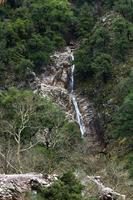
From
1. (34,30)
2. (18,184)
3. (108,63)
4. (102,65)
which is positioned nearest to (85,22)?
(34,30)

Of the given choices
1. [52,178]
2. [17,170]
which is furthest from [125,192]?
[52,178]

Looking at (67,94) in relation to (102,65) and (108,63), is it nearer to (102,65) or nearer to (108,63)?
(102,65)

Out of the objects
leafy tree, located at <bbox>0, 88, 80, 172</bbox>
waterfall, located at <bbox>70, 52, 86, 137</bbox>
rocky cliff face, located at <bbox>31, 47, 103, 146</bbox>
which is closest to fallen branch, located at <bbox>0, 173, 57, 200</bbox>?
leafy tree, located at <bbox>0, 88, 80, 172</bbox>

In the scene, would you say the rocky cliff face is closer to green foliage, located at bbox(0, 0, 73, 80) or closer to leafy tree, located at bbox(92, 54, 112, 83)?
green foliage, located at bbox(0, 0, 73, 80)

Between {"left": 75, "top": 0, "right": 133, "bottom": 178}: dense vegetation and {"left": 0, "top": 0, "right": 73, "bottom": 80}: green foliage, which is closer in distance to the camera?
{"left": 75, "top": 0, "right": 133, "bottom": 178}: dense vegetation

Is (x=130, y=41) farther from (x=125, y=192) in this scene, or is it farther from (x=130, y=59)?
(x=125, y=192)
